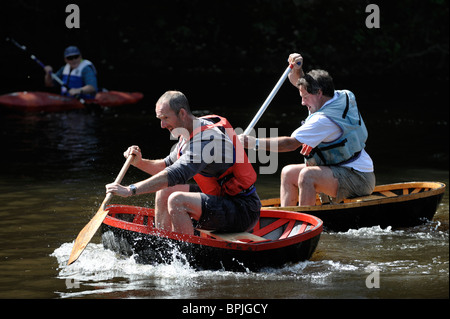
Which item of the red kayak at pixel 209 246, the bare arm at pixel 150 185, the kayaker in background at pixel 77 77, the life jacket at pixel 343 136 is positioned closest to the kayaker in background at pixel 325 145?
the life jacket at pixel 343 136

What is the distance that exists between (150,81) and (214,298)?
48.1 ft

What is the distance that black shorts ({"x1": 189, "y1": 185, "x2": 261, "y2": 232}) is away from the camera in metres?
5.32

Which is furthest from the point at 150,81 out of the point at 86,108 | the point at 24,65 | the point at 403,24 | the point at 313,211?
the point at 313,211

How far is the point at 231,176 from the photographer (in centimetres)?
538

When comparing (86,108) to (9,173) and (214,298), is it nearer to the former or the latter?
(9,173)

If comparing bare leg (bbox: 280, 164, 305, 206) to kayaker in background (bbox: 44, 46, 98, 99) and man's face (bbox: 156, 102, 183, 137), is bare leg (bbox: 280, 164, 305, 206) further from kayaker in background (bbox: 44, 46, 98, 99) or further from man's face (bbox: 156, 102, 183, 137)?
kayaker in background (bbox: 44, 46, 98, 99)

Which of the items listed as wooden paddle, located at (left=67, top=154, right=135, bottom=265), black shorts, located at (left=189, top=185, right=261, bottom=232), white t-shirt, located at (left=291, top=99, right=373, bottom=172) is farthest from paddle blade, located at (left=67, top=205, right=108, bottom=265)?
white t-shirt, located at (left=291, top=99, right=373, bottom=172)

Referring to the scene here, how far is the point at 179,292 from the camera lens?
4902 millimetres

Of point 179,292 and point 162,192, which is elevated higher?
point 162,192

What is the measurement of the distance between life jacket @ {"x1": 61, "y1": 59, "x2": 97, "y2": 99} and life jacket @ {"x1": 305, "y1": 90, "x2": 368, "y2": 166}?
320 inches

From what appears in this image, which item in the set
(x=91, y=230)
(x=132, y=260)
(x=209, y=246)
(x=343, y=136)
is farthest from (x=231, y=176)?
(x=343, y=136)

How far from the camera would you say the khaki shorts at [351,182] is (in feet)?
21.4

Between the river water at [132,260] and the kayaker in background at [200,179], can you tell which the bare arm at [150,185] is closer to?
the kayaker in background at [200,179]

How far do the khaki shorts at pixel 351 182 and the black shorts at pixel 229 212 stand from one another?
1223 millimetres
